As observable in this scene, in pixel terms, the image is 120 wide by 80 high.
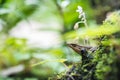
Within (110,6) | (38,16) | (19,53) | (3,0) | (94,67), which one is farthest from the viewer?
(38,16)

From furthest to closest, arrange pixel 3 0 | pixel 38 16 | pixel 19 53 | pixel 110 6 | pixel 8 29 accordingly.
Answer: pixel 38 16, pixel 110 6, pixel 8 29, pixel 19 53, pixel 3 0

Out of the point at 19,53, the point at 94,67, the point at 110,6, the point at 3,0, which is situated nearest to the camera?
the point at 94,67

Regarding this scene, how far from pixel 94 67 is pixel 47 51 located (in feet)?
6.03

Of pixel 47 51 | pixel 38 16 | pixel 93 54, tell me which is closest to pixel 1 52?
pixel 47 51

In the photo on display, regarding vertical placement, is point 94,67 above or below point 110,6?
below

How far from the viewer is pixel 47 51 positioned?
9.35 ft

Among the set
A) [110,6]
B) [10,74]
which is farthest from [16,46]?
[110,6]

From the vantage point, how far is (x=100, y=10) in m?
3.49

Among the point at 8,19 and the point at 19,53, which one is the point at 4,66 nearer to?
the point at 19,53

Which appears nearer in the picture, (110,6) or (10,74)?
(10,74)

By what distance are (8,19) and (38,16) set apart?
82 cm

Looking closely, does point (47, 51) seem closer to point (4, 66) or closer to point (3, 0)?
point (4, 66)

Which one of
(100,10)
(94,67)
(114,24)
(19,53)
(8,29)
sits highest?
(100,10)

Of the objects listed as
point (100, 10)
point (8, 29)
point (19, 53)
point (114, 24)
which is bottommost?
point (114, 24)
